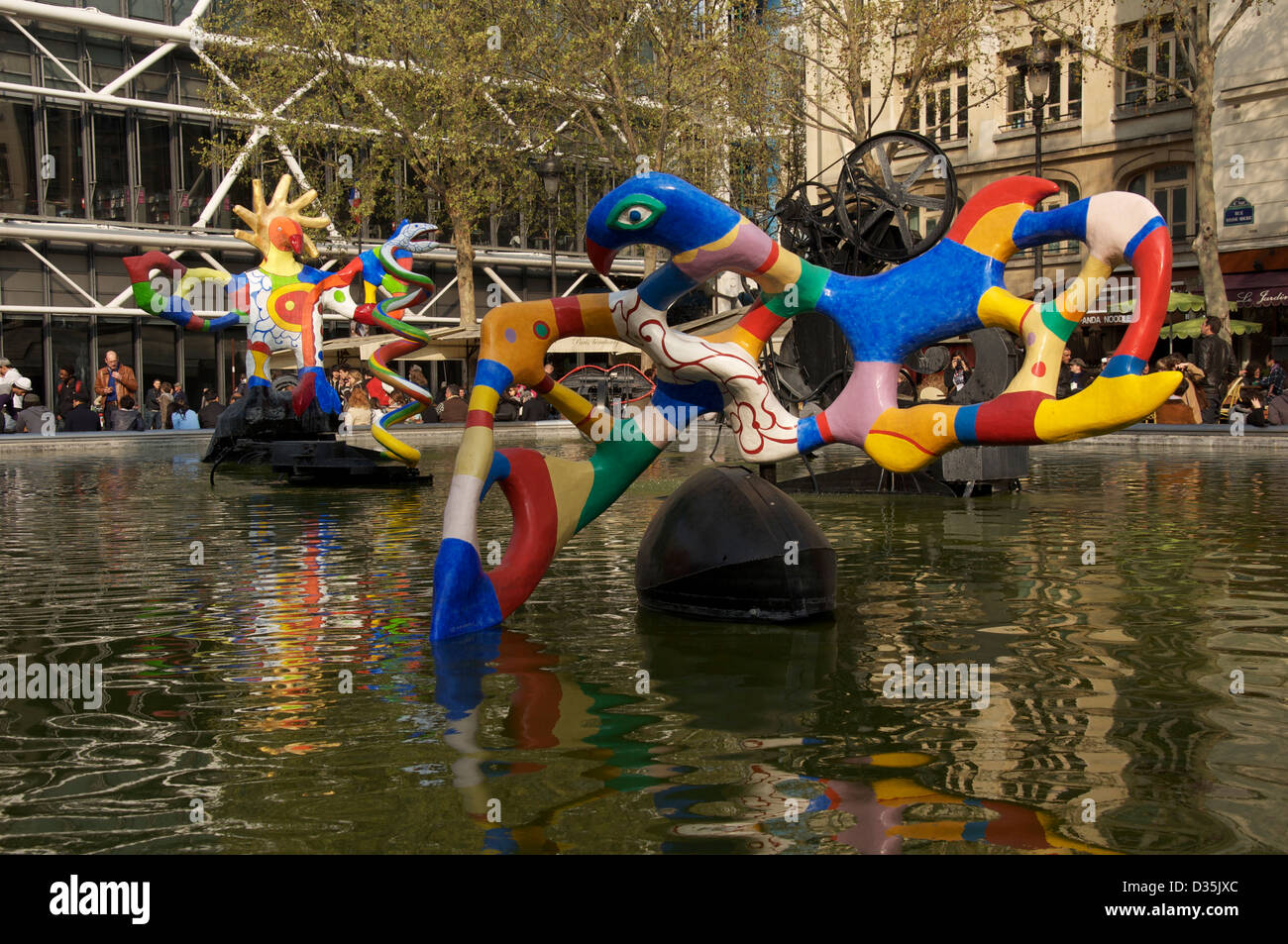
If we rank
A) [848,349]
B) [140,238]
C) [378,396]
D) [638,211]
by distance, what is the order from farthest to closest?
[140,238] → [378,396] → [848,349] → [638,211]

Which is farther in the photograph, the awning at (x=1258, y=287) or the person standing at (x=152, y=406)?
the person standing at (x=152, y=406)

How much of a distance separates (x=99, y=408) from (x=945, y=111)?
25.4m

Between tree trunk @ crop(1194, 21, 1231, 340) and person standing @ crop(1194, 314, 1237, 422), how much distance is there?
68cm

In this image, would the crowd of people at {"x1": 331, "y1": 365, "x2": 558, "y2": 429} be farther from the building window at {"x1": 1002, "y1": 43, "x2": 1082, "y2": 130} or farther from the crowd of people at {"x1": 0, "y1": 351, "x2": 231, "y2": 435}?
the building window at {"x1": 1002, "y1": 43, "x2": 1082, "y2": 130}

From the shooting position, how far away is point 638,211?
6852mm

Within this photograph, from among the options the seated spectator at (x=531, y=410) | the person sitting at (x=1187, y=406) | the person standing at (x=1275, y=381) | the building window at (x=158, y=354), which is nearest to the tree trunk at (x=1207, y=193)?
the person standing at (x=1275, y=381)

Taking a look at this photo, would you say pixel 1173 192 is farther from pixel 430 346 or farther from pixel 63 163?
pixel 63 163

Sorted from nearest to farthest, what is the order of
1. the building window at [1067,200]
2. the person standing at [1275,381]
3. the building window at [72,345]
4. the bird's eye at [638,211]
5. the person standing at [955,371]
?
1. the bird's eye at [638,211]
2. the person standing at [1275,381]
3. the person standing at [955,371]
4. the building window at [1067,200]
5. the building window at [72,345]

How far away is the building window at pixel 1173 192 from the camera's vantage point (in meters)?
34.0

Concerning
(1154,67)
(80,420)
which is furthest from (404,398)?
(1154,67)

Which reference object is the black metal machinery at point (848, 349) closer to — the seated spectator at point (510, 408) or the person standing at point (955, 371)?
the person standing at point (955, 371)

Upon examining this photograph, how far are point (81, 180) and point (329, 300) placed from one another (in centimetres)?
2167

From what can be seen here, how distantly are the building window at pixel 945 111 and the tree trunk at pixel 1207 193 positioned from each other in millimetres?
11265
